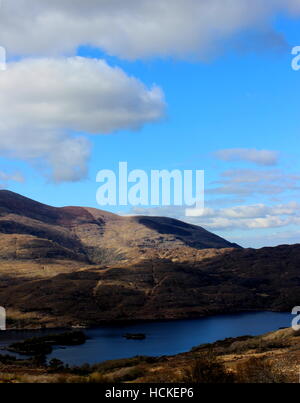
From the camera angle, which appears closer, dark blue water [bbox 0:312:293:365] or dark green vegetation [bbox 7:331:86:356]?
dark blue water [bbox 0:312:293:365]

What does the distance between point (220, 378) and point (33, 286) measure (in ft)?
536

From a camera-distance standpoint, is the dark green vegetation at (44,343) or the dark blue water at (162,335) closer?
the dark blue water at (162,335)

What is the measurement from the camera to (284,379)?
29031mm

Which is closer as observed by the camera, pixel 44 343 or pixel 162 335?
pixel 44 343

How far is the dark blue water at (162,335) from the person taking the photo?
98.7 m

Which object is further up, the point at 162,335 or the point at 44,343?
the point at 44,343

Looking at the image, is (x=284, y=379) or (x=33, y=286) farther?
(x=33, y=286)

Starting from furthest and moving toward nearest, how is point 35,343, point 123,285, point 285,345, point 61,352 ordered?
point 123,285 < point 35,343 < point 61,352 < point 285,345

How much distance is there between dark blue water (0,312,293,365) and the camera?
324ft

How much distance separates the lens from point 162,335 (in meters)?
128

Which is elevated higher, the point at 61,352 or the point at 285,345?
the point at 285,345

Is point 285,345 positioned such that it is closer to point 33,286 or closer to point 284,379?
point 284,379
